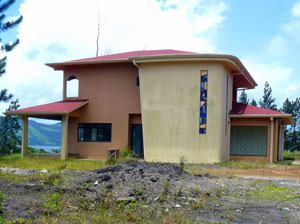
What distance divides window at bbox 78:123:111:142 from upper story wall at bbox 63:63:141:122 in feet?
1.42

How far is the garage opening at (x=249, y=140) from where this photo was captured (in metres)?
20.2

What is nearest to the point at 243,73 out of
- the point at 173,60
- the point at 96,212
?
the point at 173,60

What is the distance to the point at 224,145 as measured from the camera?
749 inches

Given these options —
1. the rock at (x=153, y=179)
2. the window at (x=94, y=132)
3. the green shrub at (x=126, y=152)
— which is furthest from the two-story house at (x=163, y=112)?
the rock at (x=153, y=179)

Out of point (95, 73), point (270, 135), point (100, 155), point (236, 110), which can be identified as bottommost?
point (100, 155)

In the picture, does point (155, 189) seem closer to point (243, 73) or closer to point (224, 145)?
point (224, 145)

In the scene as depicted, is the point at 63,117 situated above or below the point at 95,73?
below

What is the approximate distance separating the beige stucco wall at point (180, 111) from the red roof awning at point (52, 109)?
401cm

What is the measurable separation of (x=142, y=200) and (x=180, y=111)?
10.8m

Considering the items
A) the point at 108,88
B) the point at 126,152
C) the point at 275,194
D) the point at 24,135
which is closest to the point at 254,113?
the point at 126,152

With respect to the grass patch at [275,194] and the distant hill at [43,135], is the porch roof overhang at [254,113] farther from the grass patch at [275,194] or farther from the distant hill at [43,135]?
the distant hill at [43,135]

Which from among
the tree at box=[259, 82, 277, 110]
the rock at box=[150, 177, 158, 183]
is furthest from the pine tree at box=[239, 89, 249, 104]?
the rock at box=[150, 177, 158, 183]

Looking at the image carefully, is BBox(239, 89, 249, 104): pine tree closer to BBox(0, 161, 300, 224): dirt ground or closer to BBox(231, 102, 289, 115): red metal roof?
BBox(231, 102, 289, 115): red metal roof

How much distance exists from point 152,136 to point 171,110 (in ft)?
5.34
